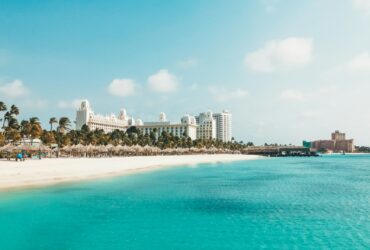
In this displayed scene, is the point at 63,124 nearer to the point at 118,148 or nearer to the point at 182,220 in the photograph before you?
the point at 118,148

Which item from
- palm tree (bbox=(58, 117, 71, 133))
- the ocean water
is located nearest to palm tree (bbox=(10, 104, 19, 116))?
palm tree (bbox=(58, 117, 71, 133))

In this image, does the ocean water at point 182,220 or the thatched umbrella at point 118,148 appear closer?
the ocean water at point 182,220

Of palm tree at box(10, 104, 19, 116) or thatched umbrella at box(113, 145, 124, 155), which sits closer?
palm tree at box(10, 104, 19, 116)

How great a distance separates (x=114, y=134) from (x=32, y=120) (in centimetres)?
4849

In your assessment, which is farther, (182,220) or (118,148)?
(118,148)

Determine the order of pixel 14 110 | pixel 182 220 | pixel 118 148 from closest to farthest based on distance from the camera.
Result: pixel 182 220 < pixel 14 110 < pixel 118 148

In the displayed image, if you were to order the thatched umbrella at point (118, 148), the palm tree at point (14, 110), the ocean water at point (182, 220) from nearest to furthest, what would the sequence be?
the ocean water at point (182, 220) → the palm tree at point (14, 110) → the thatched umbrella at point (118, 148)

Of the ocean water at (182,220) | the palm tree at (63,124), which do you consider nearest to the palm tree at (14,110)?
the palm tree at (63,124)

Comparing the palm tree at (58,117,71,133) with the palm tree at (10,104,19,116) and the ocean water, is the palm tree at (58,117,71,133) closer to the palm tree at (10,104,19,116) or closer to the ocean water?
the palm tree at (10,104,19,116)

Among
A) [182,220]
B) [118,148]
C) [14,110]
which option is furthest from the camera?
[118,148]

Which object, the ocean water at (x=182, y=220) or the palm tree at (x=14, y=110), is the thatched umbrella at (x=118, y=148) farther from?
the ocean water at (x=182, y=220)

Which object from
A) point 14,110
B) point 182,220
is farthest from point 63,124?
point 182,220

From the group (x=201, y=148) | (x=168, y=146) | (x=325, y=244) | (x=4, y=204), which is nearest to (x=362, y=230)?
(x=325, y=244)

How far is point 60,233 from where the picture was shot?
18.9m
